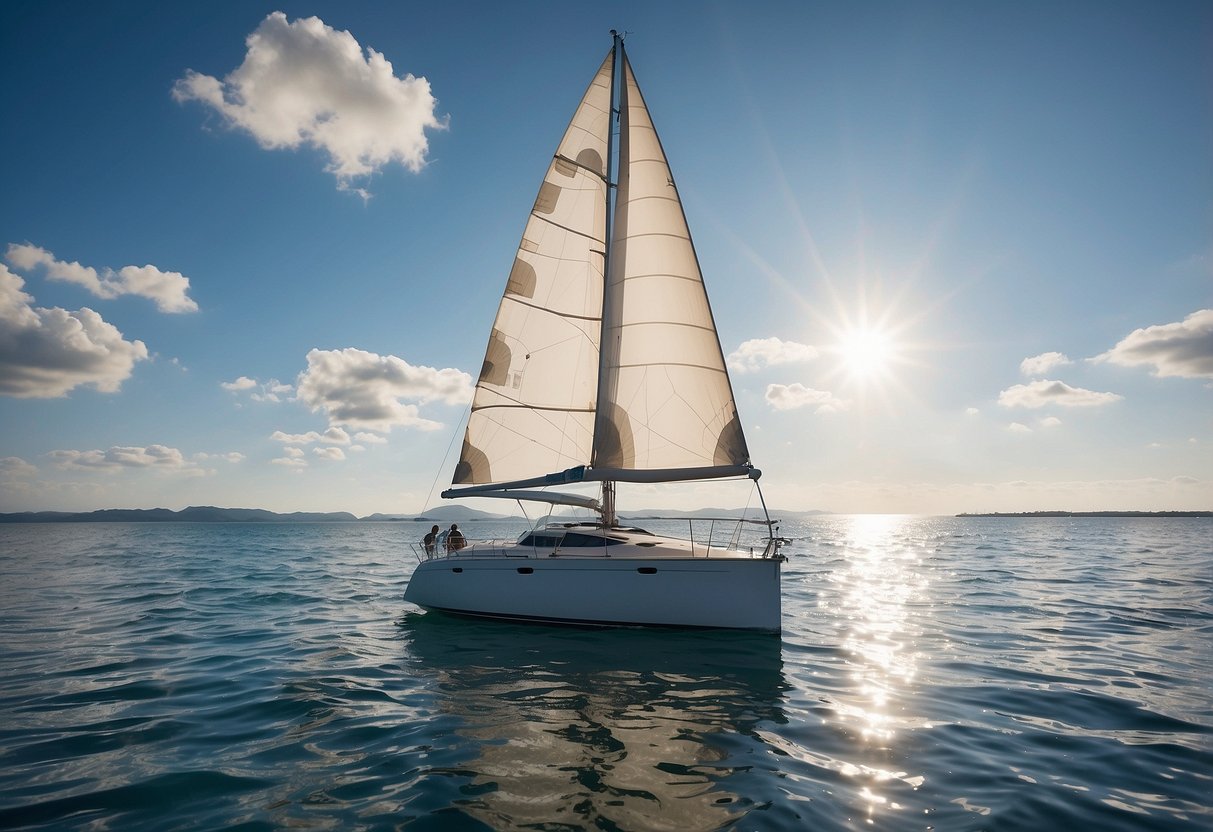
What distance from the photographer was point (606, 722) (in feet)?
27.3

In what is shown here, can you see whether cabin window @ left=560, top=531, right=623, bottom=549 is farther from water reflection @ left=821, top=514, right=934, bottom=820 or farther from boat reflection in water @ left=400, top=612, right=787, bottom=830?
water reflection @ left=821, top=514, right=934, bottom=820

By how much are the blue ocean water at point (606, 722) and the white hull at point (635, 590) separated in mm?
551

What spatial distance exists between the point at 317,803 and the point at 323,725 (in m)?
2.60

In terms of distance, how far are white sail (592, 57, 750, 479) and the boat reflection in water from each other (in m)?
4.44

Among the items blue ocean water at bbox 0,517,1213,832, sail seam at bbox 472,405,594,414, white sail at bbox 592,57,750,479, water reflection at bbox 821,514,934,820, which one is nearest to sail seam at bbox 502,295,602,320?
white sail at bbox 592,57,750,479

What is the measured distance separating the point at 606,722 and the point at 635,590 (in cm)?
529

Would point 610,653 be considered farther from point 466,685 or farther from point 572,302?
point 572,302

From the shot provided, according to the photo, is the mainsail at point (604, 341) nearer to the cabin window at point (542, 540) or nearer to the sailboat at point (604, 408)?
the sailboat at point (604, 408)

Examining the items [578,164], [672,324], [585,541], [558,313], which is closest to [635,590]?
[585,541]

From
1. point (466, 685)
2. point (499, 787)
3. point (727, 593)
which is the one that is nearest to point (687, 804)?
point (499, 787)

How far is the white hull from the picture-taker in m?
13.2

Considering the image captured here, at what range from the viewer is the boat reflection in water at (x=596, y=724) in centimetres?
591

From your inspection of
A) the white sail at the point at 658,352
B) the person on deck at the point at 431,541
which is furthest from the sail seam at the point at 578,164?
the person on deck at the point at 431,541

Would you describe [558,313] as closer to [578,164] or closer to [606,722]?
[578,164]
